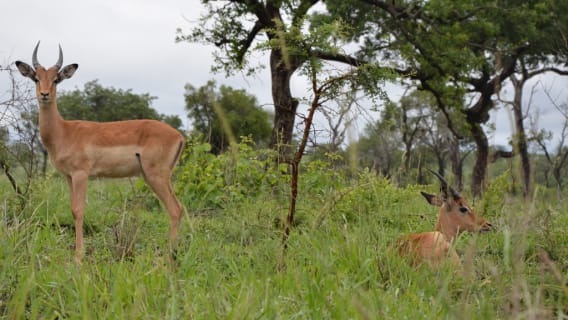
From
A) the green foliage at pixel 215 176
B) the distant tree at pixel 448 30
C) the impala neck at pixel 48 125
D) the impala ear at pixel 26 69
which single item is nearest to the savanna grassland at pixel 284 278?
the impala neck at pixel 48 125

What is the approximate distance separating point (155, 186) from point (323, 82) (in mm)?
2516

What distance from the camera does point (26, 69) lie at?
5.70 metres

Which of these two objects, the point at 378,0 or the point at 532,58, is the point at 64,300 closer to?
the point at 378,0

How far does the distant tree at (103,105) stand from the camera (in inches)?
1346

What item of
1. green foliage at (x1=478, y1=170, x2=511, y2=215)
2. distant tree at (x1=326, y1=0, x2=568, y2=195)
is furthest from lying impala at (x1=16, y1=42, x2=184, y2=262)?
distant tree at (x1=326, y1=0, x2=568, y2=195)

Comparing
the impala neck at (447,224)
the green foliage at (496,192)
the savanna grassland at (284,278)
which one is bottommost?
the savanna grassland at (284,278)

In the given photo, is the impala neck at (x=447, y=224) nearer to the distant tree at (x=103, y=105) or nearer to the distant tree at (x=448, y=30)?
the distant tree at (x=448, y=30)

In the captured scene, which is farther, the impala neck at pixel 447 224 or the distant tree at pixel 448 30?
the distant tree at pixel 448 30

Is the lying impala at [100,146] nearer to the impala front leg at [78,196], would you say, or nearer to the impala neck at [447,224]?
the impala front leg at [78,196]

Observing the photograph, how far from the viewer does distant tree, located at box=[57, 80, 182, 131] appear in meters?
34.2

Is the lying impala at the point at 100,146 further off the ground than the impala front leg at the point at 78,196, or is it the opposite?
the lying impala at the point at 100,146

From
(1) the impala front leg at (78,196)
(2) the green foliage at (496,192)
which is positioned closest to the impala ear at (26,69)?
(1) the impala front leg at (78,196)

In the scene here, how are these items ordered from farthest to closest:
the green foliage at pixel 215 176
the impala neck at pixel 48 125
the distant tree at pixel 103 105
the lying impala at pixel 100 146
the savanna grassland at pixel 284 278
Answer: the distant tree at pixel 103 105
the green foliage at pixel 215 176
the impala neck at pixel 48 125
the lying impala at pixel 100 146
the savanna grassland at pixel 284 278

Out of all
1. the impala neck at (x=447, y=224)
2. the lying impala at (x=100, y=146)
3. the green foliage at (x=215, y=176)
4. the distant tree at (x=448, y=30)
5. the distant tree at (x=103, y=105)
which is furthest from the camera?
the distant tree at (x=103, y=105)
